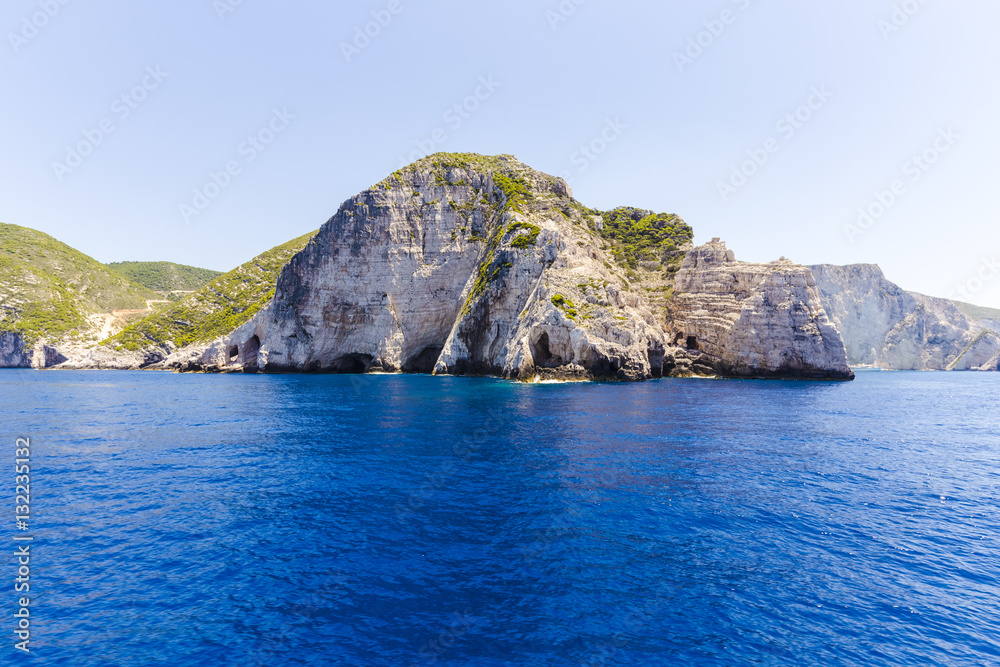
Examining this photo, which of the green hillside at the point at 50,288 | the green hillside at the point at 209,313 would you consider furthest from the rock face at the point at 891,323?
the green hillside at the point at 50,288

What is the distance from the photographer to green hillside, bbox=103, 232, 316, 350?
119 m

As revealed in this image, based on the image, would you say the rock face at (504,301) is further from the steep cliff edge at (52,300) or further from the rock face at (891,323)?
the rock face at (891,323)

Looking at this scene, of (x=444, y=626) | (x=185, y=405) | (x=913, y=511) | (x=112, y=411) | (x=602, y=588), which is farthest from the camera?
(x=185, y=405)

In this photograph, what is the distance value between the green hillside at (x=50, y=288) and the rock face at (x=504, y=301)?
59049 mm

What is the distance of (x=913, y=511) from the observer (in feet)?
54.6

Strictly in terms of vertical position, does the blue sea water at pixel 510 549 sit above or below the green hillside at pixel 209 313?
below

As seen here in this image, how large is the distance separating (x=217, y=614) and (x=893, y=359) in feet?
763

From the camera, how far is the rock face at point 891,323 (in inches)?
6688

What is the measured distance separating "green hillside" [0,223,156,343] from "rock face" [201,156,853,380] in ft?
194

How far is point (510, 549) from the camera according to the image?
13141mm

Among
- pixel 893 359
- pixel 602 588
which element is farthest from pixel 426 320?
pixel 893 359

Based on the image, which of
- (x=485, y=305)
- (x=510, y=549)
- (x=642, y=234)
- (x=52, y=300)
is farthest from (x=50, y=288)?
(x=510, y=549)

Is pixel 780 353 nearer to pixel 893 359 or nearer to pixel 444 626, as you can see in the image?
pixel 444 626

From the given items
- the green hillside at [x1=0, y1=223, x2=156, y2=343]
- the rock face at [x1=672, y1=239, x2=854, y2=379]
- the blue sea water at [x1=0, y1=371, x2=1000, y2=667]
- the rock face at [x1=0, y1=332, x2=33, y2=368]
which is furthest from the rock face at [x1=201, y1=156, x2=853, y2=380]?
the green hillside at [x1=0, y1=223, x2=156, y2=343]
